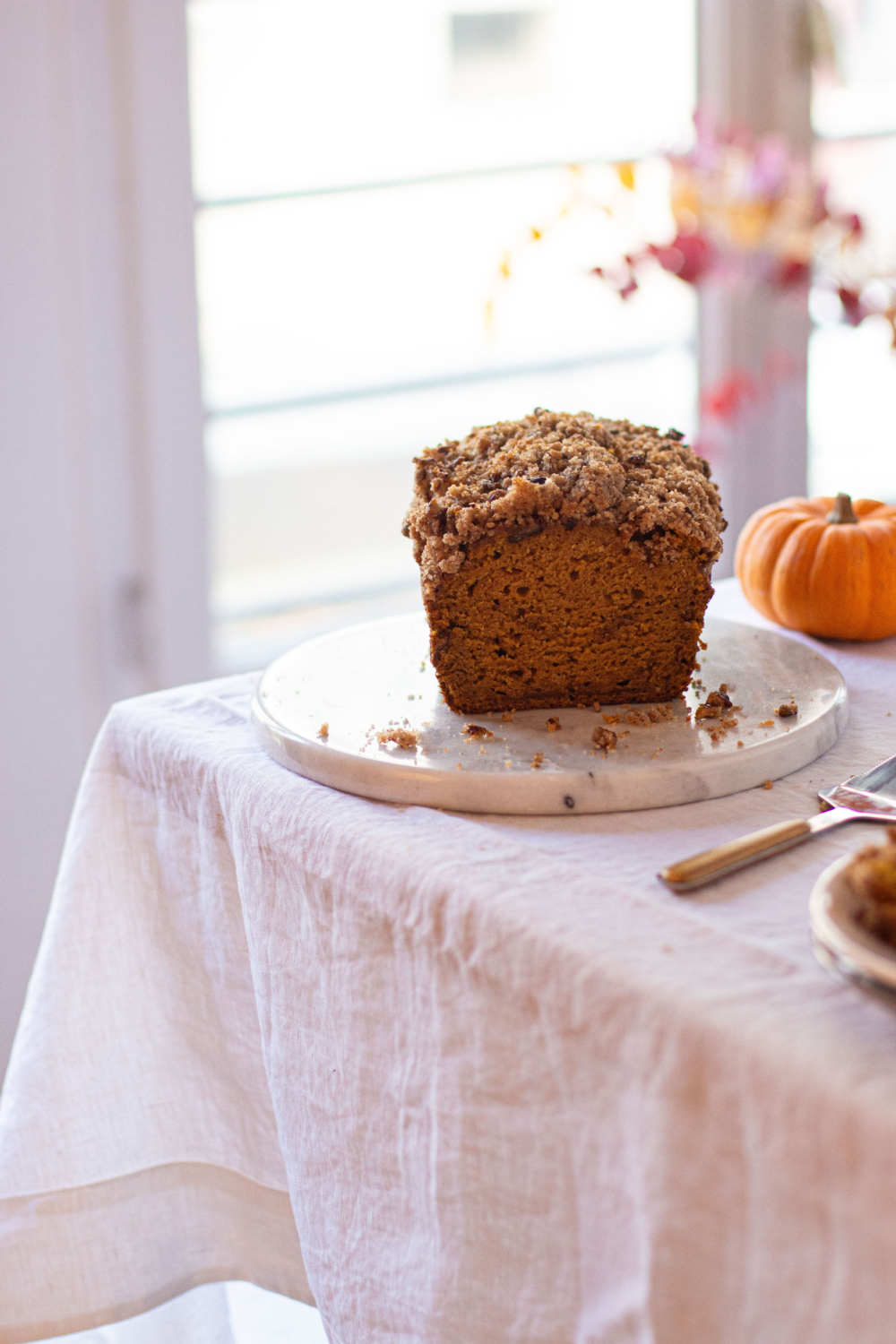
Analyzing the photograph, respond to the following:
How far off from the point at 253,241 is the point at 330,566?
0.55 metres

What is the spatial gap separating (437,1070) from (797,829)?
0.27 metres

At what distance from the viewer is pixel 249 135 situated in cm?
199

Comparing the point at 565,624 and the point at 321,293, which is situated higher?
the point at 321,293

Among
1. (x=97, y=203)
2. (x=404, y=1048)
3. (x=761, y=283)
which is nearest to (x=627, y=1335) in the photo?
(x=404, y=1048)

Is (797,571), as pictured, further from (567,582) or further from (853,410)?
(853,410)

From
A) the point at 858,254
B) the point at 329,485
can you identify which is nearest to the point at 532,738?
the point at 329,485

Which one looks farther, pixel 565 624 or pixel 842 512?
pixel 842 512

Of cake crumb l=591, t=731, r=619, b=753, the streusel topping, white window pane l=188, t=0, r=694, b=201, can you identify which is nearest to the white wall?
white window pane l=188, t=0, r=694, b=201

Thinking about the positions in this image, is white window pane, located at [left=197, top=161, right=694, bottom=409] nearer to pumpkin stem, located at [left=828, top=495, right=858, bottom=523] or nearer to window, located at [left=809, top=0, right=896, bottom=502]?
window, located at [left=809, top=0, right=896, bottom=502]

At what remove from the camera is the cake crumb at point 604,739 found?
94 cm

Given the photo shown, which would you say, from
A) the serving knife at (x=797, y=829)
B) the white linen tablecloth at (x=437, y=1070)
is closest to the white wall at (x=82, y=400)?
the white linen tablecloth at (x=437, y=1070)

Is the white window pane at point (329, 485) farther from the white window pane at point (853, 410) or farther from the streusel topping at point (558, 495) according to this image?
the streusel topping at point (558, 495)

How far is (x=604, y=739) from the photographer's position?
3.10 feet

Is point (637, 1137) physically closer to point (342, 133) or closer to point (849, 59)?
point (342, 133)
